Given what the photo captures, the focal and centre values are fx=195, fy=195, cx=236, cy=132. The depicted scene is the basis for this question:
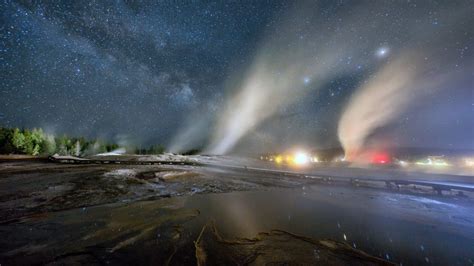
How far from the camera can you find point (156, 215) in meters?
8.89

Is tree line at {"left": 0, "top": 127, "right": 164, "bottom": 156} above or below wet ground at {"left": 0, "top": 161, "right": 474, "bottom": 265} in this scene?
above

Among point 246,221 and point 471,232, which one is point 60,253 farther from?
point 471,232

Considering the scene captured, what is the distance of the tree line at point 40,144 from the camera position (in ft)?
210

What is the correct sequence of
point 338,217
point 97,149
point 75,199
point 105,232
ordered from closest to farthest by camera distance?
point 105,232
point 338,217
point 75,199
point 97,149

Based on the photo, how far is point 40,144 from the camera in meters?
74.0

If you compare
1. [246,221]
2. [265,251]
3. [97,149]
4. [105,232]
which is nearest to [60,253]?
[105,232]

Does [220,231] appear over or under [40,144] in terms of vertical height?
under

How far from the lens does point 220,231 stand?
7402 mm

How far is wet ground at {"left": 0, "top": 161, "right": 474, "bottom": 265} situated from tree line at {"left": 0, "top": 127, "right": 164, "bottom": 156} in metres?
78.3

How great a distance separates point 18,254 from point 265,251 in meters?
6.55

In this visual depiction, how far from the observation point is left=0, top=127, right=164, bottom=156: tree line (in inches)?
2522

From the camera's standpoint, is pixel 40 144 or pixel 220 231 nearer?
pixel 220 231

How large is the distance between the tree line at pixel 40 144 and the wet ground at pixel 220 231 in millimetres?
78325

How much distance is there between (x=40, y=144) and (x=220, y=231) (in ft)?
326
